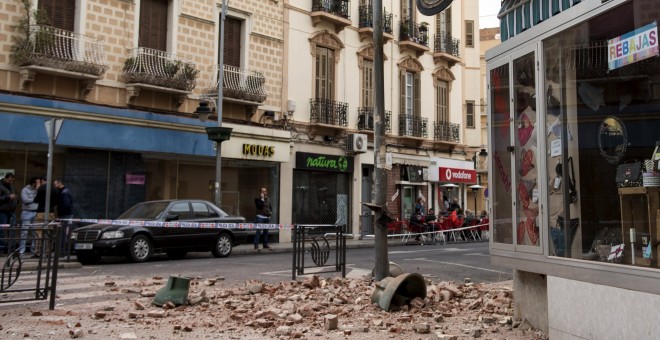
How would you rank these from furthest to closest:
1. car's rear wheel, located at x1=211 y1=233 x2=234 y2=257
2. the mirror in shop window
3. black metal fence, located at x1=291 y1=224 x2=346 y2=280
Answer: car's rear wheel, located at x1=211 y1=233 x2=234 y2=257
black metal fence, located at x1=291 y1=224 x2=346 y2=280
the mirror in shop window

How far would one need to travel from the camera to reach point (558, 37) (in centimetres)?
581

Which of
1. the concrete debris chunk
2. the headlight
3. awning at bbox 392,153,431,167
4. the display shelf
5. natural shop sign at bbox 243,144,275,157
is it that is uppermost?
awning at bbox 392,153,431,167

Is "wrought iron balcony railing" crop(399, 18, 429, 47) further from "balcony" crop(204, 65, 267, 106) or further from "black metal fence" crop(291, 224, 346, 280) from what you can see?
"black metal fence" crop(291, 224, 346, 280)

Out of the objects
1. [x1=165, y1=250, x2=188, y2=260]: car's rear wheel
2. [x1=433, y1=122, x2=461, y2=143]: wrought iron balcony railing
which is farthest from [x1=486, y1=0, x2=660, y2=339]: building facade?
[x1=433, y1=122, x2=461, y2=143]: wrought iron balcony railing

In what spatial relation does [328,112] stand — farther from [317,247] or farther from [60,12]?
[317,247]

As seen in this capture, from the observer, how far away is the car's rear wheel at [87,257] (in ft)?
46.1

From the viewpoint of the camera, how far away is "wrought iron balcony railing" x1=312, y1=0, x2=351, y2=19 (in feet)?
81.7

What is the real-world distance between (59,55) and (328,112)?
11.2 metres

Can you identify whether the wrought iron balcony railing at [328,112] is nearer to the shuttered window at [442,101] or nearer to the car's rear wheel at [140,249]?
the shuttered window at [442,101]

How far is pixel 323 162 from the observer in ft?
82.3

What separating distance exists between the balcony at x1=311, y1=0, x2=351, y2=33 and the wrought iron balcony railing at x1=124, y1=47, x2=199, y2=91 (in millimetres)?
6762

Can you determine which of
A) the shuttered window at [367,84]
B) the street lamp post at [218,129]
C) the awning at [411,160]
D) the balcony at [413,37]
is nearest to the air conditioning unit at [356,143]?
the shuttered window at [367,84]

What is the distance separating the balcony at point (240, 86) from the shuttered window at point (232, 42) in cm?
51

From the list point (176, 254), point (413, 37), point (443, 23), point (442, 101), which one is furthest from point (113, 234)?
point (443, 23)
